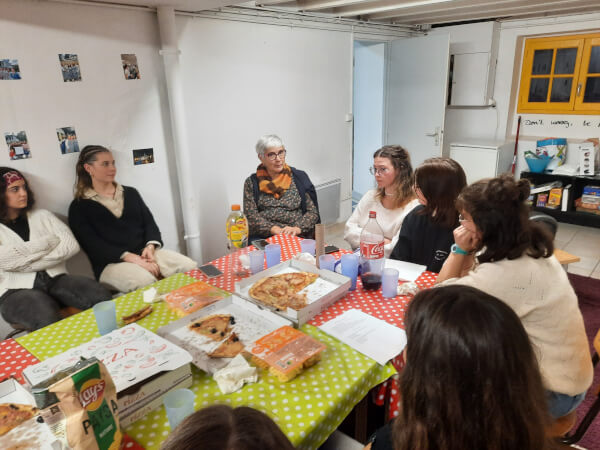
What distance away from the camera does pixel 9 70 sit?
7.38 ft

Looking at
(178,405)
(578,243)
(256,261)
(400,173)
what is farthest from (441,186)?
(578,243)

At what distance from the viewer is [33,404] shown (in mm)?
979

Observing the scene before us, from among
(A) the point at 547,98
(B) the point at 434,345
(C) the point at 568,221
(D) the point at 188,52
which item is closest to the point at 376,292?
(B) the point at 434,345

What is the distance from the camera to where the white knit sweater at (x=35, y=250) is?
219cm

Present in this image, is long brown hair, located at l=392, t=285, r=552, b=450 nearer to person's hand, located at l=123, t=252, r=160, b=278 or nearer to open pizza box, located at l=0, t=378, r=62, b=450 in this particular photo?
open pizza box, located at l=0, t=378, r=62, b=450

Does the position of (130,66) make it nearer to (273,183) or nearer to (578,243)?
(273,183)

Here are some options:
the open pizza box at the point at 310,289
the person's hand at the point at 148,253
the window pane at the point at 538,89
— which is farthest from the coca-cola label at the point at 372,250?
the window pane at the point at 538,89

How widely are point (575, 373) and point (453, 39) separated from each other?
16.5 ft

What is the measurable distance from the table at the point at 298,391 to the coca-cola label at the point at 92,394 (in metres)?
0.19

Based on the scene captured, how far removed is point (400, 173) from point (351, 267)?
100 cm

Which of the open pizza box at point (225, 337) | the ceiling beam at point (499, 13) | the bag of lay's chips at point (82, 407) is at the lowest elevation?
the open pizza box at point (225, 337)

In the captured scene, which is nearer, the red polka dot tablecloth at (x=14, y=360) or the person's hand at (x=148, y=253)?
the red polka dot tablecloth at (x=14, y=360)

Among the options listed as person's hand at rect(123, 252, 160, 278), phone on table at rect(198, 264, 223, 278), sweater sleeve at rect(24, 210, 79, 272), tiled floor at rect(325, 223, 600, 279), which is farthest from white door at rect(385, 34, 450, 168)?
sweater sleeve at rect(24, 210, 79, 272)

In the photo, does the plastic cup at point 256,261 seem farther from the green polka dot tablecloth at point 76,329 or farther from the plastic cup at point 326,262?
the green polka dot tablecloth at point 76,329
